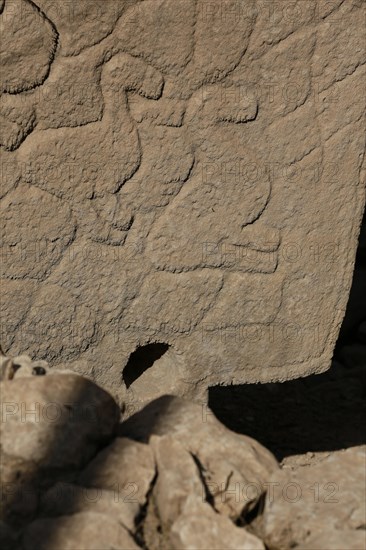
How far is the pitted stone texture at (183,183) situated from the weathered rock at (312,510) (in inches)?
29.5

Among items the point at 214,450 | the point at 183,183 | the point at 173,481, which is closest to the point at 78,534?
the point at 173,481

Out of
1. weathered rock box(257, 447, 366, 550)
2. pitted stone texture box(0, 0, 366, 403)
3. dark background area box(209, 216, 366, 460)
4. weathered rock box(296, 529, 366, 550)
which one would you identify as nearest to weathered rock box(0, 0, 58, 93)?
pitted stone texture box(0, 0, 366, 403)

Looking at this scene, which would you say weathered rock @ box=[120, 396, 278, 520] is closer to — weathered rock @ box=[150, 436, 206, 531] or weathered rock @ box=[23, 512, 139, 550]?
weathered rock @ box=[150, 436, 206, 531]

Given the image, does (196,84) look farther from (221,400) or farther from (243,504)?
(221,400)

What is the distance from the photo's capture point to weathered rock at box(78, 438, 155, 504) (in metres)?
1.48

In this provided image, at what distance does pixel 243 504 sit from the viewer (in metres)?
1.51

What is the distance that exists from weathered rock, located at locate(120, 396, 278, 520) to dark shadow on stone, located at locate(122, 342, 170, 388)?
0.73 metres

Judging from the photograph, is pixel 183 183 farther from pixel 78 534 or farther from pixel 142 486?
pixel 78 534

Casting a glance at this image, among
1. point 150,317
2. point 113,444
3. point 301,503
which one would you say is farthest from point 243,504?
point 150,317

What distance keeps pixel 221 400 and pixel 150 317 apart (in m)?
1.22

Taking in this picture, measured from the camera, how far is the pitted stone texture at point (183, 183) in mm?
2064

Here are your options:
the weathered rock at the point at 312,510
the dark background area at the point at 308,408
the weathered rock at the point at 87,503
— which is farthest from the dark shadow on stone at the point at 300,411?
the weathered rock at the point at 87,503

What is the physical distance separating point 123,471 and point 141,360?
98 cm

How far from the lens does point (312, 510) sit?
5.11ft
